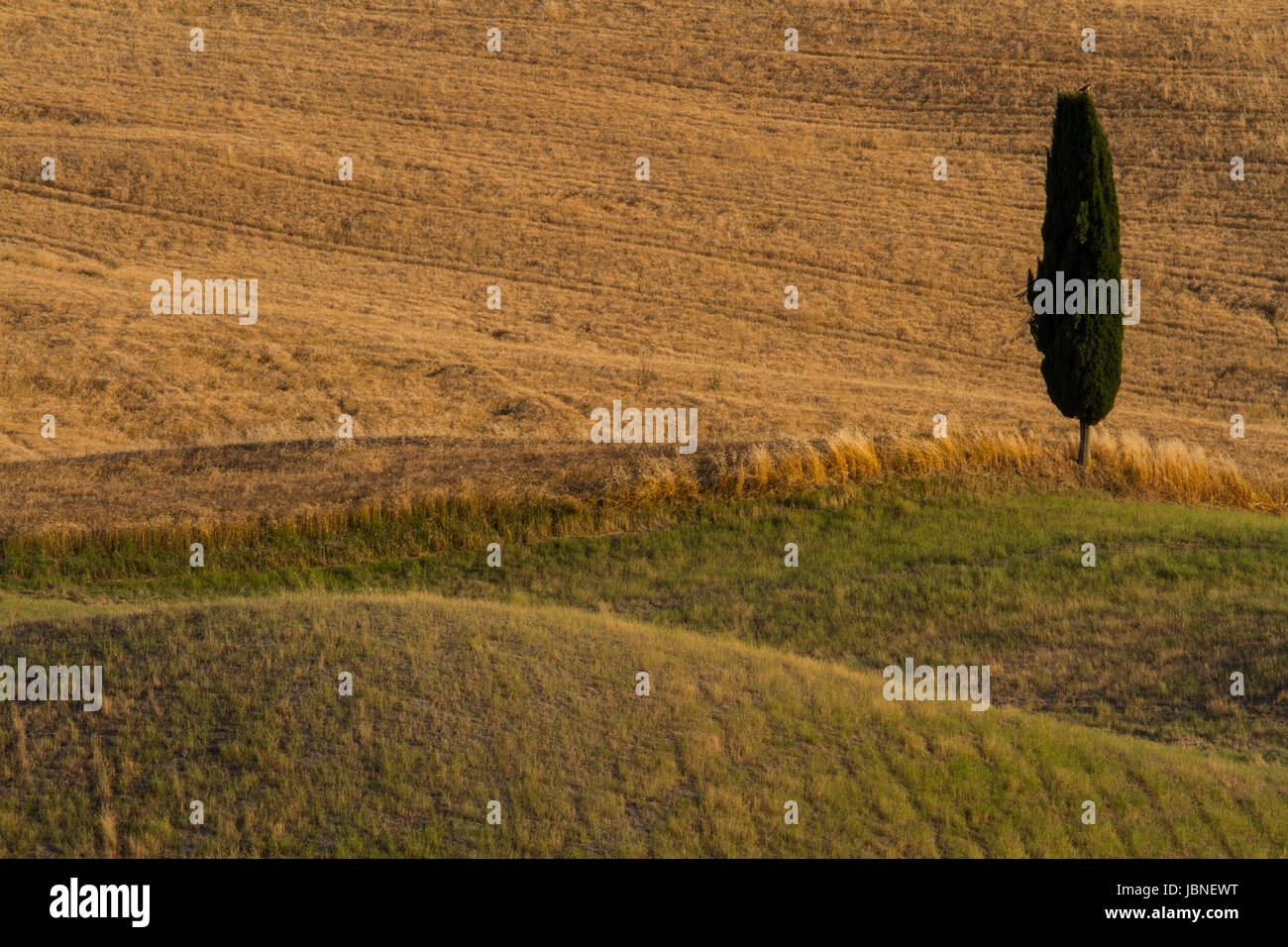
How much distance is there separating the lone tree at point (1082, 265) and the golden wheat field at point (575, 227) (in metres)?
1.76

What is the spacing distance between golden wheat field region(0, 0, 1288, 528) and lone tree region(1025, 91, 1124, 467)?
1.76 m

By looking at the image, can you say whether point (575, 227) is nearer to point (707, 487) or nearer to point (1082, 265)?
point (1082, 265)

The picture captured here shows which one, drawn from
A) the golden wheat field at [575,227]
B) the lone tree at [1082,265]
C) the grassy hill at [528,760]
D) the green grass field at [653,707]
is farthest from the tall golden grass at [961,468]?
the grassy hill at [528,760]

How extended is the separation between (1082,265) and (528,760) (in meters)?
15.5

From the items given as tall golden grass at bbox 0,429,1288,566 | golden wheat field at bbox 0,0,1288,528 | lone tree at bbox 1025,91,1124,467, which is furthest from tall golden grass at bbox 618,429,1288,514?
golden wheat field at bbox 0,0,1288,528

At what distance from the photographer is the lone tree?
2238 centimetres

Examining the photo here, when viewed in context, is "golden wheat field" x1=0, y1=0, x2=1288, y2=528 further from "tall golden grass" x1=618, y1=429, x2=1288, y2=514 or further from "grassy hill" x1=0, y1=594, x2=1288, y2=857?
"grassy hill" x1=0, y1=594, x2=1288, y2=857

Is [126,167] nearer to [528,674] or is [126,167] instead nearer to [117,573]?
[117,573]

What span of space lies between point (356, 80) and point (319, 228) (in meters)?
11.4

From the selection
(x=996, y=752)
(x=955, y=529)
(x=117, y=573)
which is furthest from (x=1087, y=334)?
(x=117, y=573)

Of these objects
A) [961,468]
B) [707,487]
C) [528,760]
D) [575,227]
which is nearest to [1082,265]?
[961,468]

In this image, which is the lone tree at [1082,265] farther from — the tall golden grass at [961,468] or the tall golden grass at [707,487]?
the tall golden grass at [707,487]

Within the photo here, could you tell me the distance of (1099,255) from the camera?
22328 mm

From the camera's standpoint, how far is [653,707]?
1236 cm
